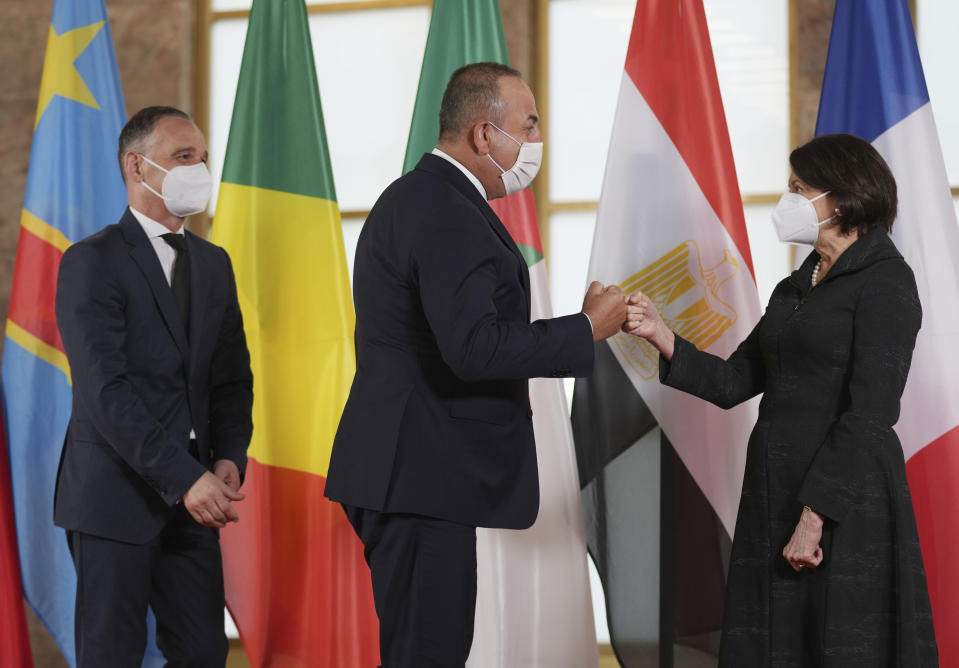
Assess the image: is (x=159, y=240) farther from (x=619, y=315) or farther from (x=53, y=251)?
(x=619, y=315)

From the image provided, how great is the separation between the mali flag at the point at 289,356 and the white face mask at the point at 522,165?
3.80 feet

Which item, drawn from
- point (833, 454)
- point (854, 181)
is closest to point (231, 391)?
point (833, 454)

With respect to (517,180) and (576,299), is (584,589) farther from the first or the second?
(517,180)

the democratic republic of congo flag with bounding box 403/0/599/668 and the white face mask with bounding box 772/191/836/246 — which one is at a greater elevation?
the white face mask with bounding box 772/191/836/246

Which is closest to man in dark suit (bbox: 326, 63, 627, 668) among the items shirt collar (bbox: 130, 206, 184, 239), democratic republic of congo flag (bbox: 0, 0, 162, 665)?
shirt collar (bbox: 130, 206, 184, 239)

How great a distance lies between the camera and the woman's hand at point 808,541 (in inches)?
73.6

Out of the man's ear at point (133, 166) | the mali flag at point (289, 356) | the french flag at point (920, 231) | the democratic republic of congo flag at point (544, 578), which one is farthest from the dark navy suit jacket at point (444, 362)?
the french flag at point (920, 231)

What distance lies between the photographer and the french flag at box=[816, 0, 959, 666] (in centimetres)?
258

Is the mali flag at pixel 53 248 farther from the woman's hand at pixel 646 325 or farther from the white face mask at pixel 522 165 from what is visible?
the woman's hand at pixel 646 325

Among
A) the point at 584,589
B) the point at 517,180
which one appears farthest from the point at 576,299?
the point at 517,180

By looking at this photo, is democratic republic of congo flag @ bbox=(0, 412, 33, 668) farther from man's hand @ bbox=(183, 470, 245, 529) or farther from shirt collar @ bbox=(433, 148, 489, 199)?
shirt collar @ bbox=(433, 148, 489, 199)

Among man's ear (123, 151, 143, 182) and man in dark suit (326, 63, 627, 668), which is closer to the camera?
man in dark suit (326, 63, 627, 668)

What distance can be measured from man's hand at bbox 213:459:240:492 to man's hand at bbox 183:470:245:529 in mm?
185

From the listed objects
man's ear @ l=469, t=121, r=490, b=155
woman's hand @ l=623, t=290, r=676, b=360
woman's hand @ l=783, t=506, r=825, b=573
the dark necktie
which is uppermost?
man's ear @ l=469, t=121, r=490, b=155
